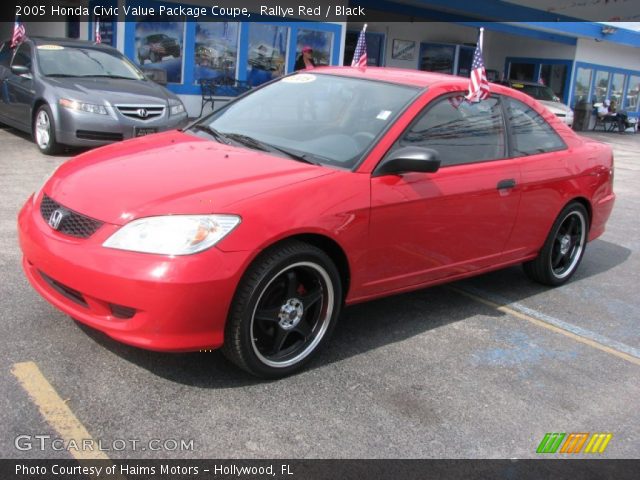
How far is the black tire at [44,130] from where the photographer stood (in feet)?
28.9

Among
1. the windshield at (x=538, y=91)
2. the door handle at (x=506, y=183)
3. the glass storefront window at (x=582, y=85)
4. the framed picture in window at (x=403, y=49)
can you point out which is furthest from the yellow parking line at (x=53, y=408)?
the glass storefront window at (x=582, y=85)

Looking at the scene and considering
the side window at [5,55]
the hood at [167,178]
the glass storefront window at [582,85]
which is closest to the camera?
the hood at [167,178]

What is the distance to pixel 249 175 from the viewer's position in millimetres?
3418

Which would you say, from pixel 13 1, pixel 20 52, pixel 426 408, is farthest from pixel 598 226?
pixel 13 1

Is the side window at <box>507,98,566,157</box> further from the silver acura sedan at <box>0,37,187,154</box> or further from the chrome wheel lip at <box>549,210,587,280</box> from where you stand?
the silver acura sedan at <box>0,37,187,154</box>

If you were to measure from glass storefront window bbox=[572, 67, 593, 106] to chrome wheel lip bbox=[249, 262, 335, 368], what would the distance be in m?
24.4

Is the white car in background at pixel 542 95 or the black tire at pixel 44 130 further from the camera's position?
the white car in background at pixel 542 95

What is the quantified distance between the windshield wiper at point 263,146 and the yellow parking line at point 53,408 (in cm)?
172

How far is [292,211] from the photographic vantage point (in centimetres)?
329

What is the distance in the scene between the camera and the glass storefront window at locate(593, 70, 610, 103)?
26.4m

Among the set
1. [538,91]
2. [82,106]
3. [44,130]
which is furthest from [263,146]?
[538,91]

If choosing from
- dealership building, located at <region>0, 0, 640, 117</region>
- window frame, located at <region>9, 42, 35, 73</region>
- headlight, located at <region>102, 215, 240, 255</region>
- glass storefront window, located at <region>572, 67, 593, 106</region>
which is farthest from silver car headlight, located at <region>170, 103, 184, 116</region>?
glass storefront window, located at <region>572, 67, 593, 106</region>

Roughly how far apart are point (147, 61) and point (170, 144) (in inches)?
454

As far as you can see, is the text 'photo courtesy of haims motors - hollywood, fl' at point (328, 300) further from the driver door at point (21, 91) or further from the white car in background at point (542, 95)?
the white car in background at point (542, 95)
